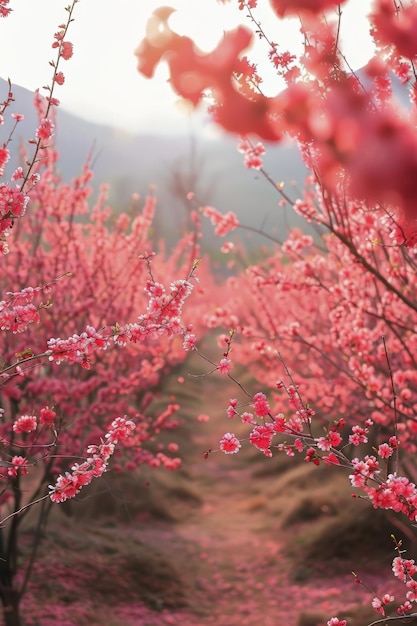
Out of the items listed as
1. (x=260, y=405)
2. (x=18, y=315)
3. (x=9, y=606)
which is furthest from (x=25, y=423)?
(x=9, y=606)

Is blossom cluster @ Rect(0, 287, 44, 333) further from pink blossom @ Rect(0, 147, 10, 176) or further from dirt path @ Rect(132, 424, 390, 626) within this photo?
dirt path @ Rect(132, 424, 390, 626)

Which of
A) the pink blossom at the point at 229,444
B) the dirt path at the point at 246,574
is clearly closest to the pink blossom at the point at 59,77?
the pink blossom at the point at 229,444

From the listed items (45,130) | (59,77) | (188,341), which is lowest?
(188,341)

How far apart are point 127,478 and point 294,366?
5.52m

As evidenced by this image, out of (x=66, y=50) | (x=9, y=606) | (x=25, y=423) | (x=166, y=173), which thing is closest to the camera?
(x=66, y=50)

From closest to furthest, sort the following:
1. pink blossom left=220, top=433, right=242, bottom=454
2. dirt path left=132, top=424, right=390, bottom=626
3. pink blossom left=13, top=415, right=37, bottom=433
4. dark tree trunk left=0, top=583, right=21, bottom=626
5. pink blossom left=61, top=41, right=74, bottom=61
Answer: pink blossom left=220, top=433, right=242, bottom=454
pink blossom left=61, top=41, right=74, bottom=61
pink blossom left=13, top=415, right=37, bottom=433
dark tree trunk left=0, top=583, right=21, bottom=626
dirt path left=132, top=424, right=390, bottom=626

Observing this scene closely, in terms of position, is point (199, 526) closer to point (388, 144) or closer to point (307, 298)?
point (307, 298)

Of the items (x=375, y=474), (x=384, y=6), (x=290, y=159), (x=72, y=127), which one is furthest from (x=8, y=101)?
(x=290, y=159)

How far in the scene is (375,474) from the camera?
12.6 ft

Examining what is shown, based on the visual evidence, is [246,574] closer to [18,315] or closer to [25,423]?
[25,423]

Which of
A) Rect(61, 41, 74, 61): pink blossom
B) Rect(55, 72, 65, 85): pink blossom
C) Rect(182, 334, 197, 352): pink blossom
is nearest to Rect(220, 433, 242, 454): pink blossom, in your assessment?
Rect(182, 334, 197, 352): pink blossom

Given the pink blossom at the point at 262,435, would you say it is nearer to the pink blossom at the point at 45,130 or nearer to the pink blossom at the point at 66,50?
the pink blossom at the point at 45,130

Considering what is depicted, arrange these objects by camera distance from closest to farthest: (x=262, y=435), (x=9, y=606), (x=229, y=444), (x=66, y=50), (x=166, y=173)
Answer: (x=262, y=435), (x=229, y=444), (x=66, y=50), (x=9, y=606), (x=166, y=173)

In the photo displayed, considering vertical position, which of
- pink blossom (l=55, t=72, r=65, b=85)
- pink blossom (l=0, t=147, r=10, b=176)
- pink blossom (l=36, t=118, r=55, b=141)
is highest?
pink blossom (l=55, t=72, r=65, b=85)
